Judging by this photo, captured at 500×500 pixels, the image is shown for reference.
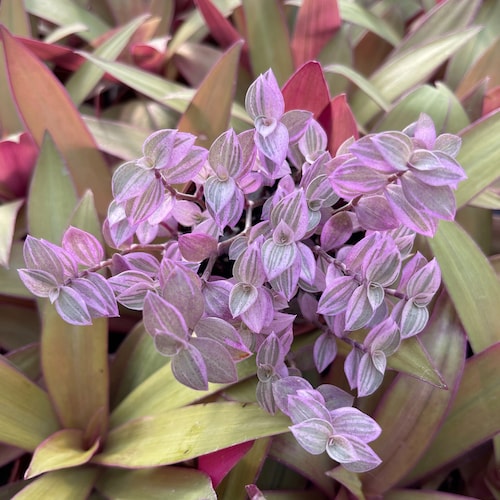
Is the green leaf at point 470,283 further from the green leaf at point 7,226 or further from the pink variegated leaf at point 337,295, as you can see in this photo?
the green leaf at point 7,226

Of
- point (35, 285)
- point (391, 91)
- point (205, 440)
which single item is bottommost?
point (205, 440)

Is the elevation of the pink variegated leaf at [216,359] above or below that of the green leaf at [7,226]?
above

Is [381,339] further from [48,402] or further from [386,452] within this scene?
[48,402]

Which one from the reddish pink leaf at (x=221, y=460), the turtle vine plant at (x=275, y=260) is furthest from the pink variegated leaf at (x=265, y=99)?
the reddish pink leaf at (x=221, y=460)

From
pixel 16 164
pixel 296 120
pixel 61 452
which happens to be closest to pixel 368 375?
pixel 296 120

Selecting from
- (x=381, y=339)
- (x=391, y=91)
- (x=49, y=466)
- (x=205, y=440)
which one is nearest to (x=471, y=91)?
(x=391, y=91)

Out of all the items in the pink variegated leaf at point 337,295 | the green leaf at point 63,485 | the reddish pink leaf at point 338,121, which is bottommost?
the green leaf at point 63,485
